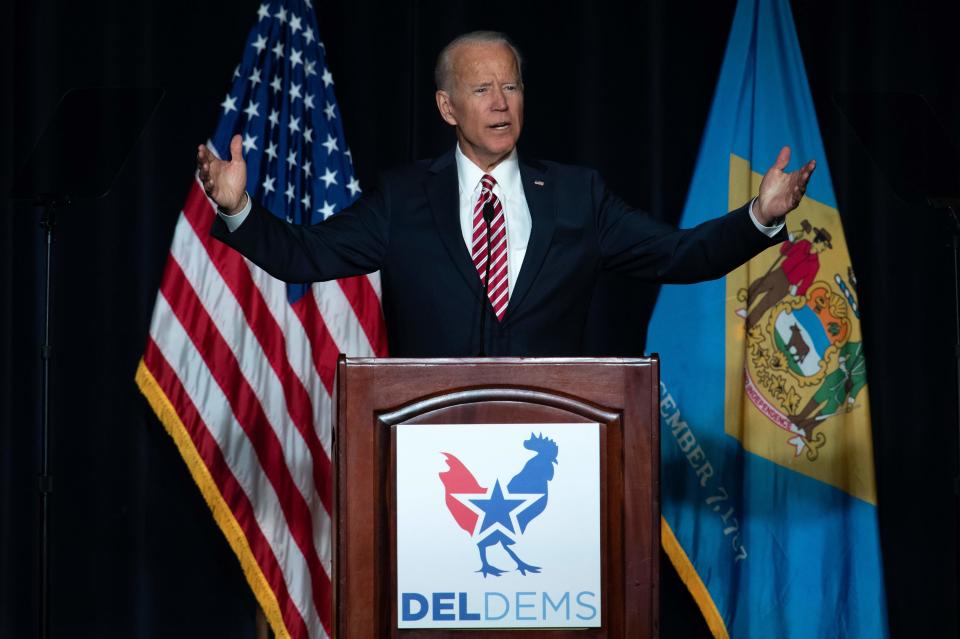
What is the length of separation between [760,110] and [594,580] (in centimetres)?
247

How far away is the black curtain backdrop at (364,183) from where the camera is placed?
13.5 feet

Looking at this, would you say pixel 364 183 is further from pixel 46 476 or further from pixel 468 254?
pixel 468 254

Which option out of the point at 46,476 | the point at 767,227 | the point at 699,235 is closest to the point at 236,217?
the point at 699,235

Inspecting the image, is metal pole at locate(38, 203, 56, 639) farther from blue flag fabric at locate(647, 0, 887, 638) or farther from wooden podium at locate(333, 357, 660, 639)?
blue flag fabric at locate(647, 0, 887, 638)

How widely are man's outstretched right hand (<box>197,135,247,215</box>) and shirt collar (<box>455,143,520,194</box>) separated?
55 cm

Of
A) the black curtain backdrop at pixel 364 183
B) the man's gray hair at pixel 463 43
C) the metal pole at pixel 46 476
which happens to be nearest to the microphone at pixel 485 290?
the man's gray hair at pixel 463 43

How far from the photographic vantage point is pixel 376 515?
1875mm

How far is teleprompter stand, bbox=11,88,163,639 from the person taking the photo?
313cm

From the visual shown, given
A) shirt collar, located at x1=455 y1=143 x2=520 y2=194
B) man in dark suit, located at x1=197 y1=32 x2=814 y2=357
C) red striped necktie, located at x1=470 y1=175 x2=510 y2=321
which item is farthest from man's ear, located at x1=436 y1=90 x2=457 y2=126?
red striped necktie, located at x1=470 y1=175 x2=510 y2=321

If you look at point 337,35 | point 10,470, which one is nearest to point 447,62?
point 337,35

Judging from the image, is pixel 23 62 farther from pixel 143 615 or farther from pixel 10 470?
pixel 143 615

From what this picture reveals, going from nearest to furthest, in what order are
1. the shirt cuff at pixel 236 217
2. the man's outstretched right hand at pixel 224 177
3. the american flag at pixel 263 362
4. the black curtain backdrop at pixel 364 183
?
the man's outstretched right hand at pixel 224 177 → the shirt cuff at pixel 236 217 → the american flag at pixel 263 362 → the black curtain backdrop at pixel 364 183

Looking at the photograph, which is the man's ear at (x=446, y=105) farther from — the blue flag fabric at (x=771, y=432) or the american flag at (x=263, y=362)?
the blue flag fabric at (x=771, y=432)

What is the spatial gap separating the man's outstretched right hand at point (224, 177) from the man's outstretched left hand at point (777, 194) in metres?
1.06
